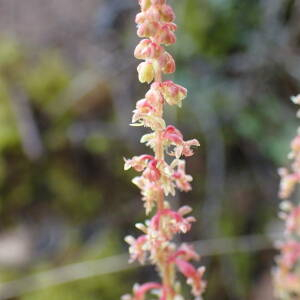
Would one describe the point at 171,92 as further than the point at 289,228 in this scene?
No

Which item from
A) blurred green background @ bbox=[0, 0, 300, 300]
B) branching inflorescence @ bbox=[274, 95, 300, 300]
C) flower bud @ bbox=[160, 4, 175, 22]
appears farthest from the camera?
blurred green background @ bbox=[0, 0, 300, 300]

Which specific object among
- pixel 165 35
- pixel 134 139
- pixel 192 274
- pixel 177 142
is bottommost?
pixel 192 274

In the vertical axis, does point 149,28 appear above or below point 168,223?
above

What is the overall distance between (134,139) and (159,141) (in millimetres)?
1471

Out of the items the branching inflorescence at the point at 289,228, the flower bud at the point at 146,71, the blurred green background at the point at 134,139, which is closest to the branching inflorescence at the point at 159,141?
the flower bud at the point at 146,71

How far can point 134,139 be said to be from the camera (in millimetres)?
2197

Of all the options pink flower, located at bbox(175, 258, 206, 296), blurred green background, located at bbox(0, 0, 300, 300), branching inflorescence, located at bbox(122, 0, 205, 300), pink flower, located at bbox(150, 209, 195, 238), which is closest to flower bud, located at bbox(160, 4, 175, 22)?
branching inflorescence, located at bbox(122, 0, 205, 300)

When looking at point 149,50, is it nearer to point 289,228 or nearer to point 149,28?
point 149,28

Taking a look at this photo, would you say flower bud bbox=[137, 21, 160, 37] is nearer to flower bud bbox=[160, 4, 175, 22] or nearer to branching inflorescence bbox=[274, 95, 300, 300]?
flower bud bbox=[160, 4, 175, 22]

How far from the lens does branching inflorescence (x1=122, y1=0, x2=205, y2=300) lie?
679 mm

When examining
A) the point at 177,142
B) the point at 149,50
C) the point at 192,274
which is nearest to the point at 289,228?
the point at 192,274

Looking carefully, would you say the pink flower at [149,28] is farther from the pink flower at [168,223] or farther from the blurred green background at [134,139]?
the blurred green background at [134,139]

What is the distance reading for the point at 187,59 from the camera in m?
2.36

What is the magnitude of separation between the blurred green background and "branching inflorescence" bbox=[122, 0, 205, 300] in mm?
1072
